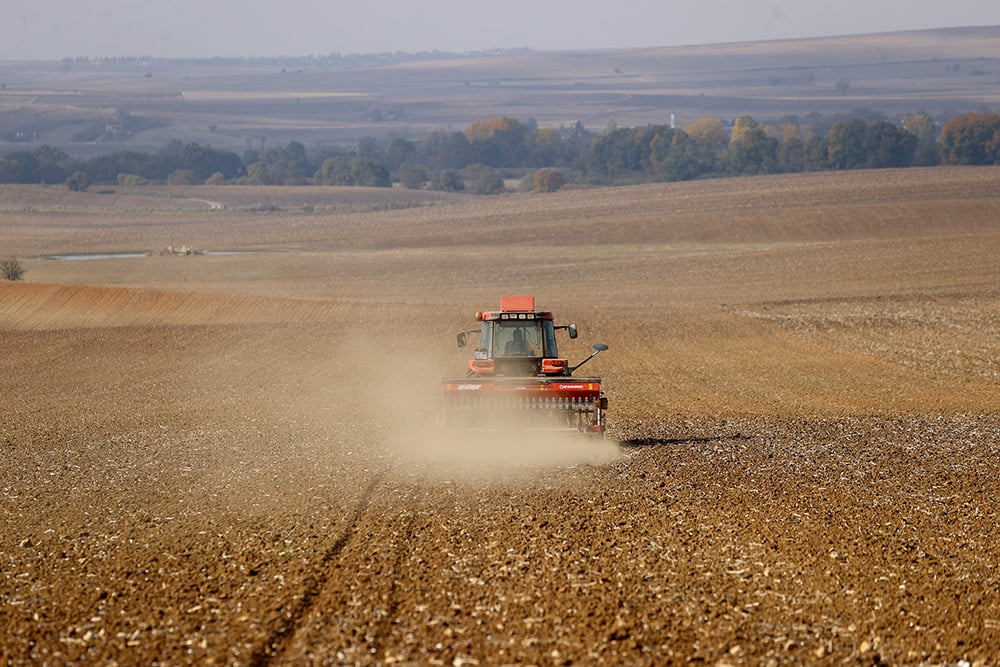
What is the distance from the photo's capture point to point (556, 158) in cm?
18438

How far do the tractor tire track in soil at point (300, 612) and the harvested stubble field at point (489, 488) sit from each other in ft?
0.10

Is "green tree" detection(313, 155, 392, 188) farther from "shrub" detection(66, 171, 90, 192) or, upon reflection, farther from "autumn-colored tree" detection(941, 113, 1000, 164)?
"autumn-colored tree" detection(941, 113, 1000, 164)

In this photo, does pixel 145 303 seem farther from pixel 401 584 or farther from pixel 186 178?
pixel 186 178

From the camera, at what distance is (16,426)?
2461 centimetres

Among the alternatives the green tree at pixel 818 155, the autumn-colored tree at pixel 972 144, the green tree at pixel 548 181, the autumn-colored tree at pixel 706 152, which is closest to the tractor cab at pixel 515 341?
the green tree at pixel 548 181

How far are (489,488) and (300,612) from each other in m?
6.06

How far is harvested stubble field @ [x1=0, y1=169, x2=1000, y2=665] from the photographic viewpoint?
1059 cm

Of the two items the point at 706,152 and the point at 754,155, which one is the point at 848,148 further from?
the point at 706,152

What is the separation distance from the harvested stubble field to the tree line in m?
86.8

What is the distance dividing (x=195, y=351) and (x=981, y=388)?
2254 centimetres

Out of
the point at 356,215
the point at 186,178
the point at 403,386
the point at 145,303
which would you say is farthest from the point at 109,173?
the point at 403,386

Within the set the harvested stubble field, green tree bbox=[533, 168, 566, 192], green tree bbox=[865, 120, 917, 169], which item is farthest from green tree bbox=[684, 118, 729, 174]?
the harvested stubble field

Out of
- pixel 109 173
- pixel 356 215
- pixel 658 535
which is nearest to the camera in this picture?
pixel 658 535

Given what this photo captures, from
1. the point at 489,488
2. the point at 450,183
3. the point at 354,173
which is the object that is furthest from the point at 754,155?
the point at 489,488
